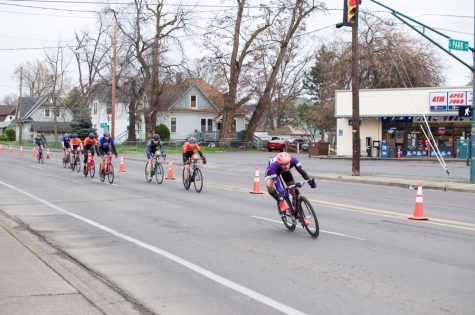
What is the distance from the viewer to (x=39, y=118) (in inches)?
4003

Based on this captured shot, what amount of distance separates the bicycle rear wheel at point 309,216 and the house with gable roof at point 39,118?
8690 centimetres

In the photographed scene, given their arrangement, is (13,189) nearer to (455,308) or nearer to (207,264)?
(207,264)

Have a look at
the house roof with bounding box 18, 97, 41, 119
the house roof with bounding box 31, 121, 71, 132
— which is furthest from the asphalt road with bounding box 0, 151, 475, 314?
the house roof with bounding box 18, 97, 41, 119

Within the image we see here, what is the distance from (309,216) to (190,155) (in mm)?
9086

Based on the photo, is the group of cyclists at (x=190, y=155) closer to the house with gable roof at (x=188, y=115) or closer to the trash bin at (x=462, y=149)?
the trash bin at (x=462, y=149)

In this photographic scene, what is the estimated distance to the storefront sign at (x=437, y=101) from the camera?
4050 centimetres

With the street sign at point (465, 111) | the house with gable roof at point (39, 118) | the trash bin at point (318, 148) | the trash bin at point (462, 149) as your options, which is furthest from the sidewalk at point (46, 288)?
the house with gable roof at point (39, 118)

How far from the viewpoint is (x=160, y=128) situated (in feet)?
224

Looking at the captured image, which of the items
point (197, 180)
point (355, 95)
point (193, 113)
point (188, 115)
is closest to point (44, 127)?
point (188, 115)

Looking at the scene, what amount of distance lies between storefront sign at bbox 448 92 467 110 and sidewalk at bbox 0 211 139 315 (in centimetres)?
3633

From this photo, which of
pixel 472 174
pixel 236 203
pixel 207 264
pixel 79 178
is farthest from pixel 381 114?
pixel 207 264

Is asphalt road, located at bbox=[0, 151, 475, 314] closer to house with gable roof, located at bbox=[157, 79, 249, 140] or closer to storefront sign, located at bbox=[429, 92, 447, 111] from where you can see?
storefront sign, located at bbox=[429, 92, 447, 111]

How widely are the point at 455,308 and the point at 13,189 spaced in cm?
1598

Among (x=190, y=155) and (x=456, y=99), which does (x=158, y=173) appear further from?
(x=456, y=99)
